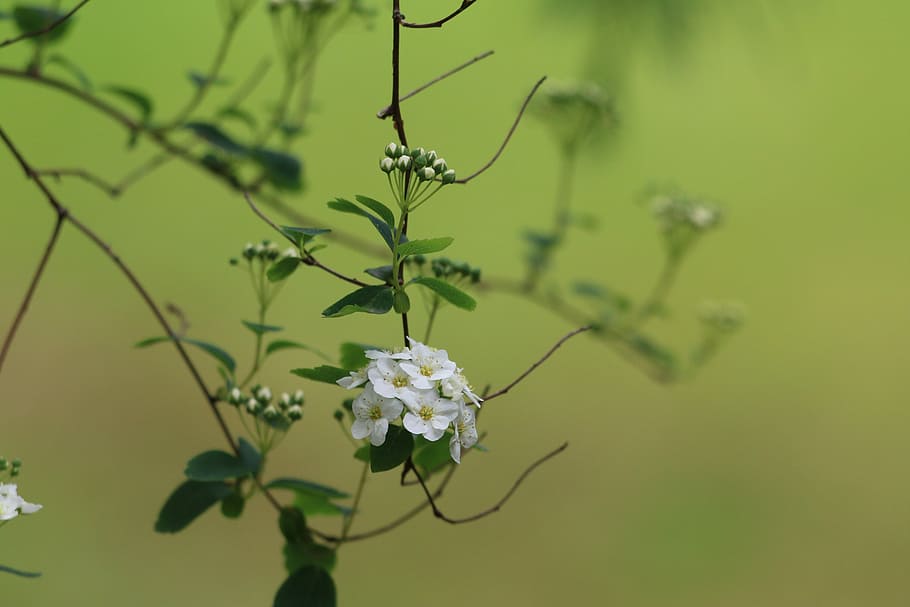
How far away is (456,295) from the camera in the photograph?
1.54 ft

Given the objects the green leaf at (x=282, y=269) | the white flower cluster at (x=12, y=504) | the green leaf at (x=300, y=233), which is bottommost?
the white flower cluster at (x=12, y=504)

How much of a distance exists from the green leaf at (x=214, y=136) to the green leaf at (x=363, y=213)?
1.55ft

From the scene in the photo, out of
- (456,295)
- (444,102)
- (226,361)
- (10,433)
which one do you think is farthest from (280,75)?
(456,295)

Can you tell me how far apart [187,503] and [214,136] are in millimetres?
428

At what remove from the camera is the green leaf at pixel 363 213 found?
1.44 feet

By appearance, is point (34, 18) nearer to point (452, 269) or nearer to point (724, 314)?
point (452, 269)

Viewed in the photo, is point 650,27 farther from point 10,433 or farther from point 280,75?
point 10,433

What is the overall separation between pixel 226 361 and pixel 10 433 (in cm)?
139

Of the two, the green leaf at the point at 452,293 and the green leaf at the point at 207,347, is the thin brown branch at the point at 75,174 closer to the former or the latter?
the green leaf at the point at 207,347

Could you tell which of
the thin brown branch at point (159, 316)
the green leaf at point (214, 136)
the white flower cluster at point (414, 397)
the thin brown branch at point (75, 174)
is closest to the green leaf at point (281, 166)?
the green leaf at point (214, 136)

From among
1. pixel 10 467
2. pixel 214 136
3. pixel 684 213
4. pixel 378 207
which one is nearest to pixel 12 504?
pixel 10 467

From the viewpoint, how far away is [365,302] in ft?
1.47

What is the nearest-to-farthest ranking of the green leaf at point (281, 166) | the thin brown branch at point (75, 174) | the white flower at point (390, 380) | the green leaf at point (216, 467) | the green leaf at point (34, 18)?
the white flower at point (390, 380)
the green leaf at point (216, 467)
the thin brown branch at point (75, 174)
the green leaf at point (34, 18)
the green leaf at point (281, 166)

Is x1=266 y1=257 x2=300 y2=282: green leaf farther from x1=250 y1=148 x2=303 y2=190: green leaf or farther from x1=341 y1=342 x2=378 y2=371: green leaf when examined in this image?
x1=250 y1=148 x2=303 y2=190: green leaf
